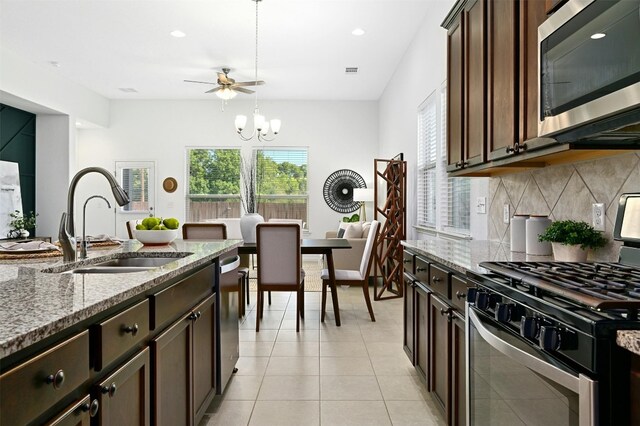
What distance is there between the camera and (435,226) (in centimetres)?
475

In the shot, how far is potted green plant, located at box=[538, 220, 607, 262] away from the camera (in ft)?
5.80

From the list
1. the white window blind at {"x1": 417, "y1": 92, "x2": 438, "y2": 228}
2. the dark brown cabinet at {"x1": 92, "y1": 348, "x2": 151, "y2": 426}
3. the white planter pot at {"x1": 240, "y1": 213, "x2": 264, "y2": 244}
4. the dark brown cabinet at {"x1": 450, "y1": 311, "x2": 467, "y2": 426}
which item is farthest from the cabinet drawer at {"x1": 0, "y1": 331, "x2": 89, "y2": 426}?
the white window blind at {"x1": 417, "y1": 92, "x2": 438, "y2": 228}

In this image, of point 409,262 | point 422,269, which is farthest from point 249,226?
point 422,269

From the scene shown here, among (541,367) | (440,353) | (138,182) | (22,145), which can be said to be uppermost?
(22,145)

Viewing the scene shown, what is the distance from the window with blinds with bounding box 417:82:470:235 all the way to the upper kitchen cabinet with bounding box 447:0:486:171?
1025mm

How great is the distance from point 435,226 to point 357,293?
152 cm

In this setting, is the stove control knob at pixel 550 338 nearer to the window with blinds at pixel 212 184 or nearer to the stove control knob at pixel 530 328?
the stove control knob at pixel 530 328

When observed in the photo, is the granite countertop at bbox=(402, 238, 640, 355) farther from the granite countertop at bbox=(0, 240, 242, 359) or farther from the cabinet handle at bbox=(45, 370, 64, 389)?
the cabinet handle at bbox=(45, 370, 64, 389)

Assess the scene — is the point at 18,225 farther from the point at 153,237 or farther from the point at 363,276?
the point at 363,276

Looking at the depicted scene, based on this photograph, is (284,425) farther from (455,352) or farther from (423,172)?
(423,172)

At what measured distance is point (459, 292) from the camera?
72.4 inches

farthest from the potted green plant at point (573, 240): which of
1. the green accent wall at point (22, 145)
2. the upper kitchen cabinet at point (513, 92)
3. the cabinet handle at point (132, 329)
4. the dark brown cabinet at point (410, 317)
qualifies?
the green accent wall at point (22, 145)

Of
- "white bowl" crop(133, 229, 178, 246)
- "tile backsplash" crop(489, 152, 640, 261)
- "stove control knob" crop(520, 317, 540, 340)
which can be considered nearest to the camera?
"stove control knob" crop(520, 317, 540, 340)

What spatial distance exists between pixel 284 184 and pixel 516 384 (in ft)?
25.5
